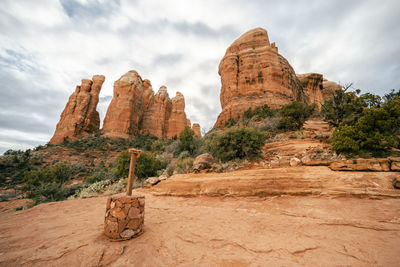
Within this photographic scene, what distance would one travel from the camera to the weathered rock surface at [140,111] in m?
37.4

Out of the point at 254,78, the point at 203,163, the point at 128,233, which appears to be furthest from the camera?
the point at 254,78

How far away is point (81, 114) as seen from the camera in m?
35.5

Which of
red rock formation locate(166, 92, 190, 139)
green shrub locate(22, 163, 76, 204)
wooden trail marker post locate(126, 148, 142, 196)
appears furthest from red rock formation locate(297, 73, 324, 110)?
green shrub locate(22, 163, 76, 204)

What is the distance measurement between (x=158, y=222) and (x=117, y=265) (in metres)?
1.87

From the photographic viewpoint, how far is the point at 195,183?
7.21 meters

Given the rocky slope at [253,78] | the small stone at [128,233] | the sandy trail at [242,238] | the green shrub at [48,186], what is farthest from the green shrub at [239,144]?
the rocky slope at [253,78]

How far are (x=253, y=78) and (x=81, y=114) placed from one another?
1492 inches

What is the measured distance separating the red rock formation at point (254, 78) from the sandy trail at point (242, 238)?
24.0m

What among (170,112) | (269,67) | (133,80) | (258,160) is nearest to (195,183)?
(258,160)

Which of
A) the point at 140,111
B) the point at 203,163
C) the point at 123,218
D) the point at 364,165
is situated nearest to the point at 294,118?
the point at 364,165

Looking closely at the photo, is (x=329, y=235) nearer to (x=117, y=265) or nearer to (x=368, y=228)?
(x=368, y=228)

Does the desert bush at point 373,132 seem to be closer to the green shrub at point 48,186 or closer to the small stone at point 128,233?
the small stone at point 128,233

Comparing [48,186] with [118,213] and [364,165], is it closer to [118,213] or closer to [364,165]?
[118,213]

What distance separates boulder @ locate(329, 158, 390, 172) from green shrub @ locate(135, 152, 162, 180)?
36.2ft
